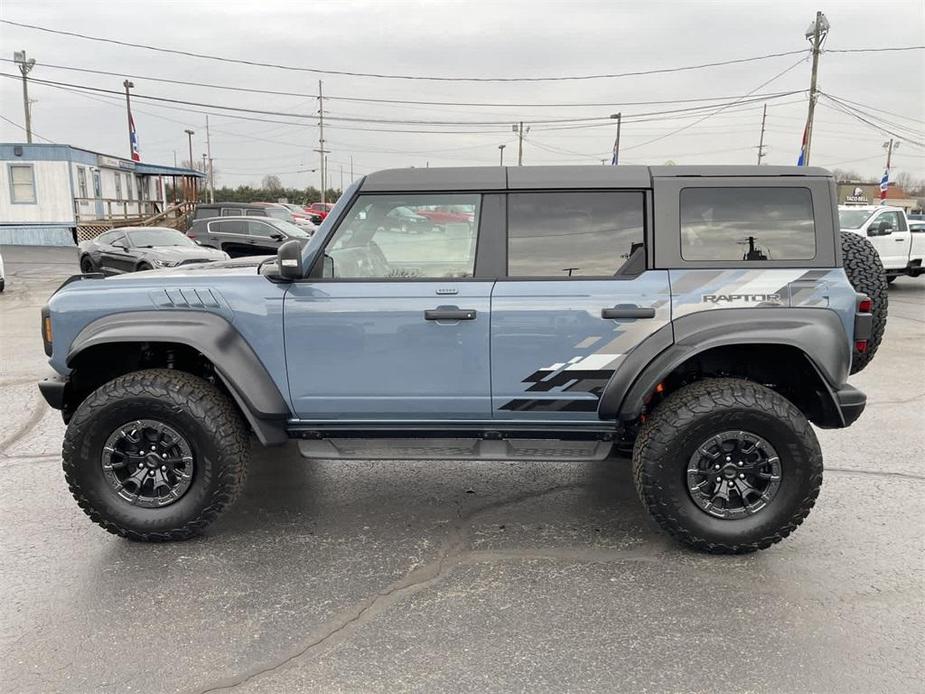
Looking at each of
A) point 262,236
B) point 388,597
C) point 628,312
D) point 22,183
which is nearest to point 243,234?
point 262,236

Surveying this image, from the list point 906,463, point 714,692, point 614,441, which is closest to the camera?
point 714,692

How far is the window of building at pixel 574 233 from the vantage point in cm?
354

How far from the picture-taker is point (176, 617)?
117 inches

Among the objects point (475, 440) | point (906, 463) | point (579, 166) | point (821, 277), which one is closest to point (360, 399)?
point (475, 440)

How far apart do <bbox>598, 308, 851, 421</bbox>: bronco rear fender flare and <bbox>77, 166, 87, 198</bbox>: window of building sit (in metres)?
31.0

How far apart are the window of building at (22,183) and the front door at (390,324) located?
3010 centimetres

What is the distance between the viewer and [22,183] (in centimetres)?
2811

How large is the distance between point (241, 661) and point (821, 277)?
316cm

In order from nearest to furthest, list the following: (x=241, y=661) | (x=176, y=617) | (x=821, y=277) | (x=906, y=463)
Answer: (x=241, y=661), (x=176, y=617), (x=821, y=277), (x=906, y=463)

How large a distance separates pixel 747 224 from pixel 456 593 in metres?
2.31

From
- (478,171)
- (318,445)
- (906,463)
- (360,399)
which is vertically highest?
(478,171)

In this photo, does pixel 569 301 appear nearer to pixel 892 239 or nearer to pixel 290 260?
pixel 290 260

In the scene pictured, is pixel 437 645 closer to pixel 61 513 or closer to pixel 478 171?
pixel 478 171

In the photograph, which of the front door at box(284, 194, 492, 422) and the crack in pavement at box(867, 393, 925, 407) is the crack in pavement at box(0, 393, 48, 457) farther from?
the crack in pavement at box(867, 393, 925, 407)
